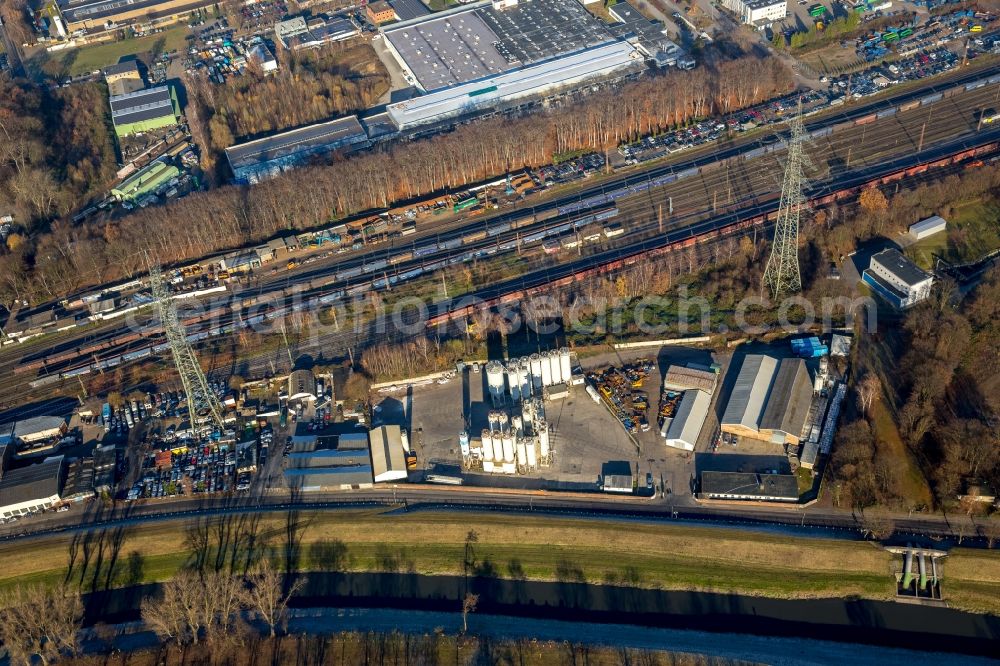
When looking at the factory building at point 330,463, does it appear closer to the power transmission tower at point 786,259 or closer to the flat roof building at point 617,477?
the flat roof building at point 617,477

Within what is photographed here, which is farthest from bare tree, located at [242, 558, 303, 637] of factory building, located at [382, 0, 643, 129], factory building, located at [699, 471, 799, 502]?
factory building, located at [382, 0, 643, 129]

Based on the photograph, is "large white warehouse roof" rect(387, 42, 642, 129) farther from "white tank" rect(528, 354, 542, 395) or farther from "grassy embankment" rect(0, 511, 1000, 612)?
"grassy embankment" rect(0, 511, 1000, 612)

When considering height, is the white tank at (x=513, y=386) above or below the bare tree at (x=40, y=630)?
above

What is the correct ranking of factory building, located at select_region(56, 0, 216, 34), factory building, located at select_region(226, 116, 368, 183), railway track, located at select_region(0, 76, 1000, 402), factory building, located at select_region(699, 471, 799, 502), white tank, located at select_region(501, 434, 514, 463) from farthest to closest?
factory building, located at select_region(56, 0, 216, 34)
factory building, located at select_region(226, 116, 368, 183)
railway track, located at select_region(0, 76, 1000, 402)
white tank, located at select_region(501, 434, 514, 463)
factory building, located at select_region(699, 471, 799, 502)

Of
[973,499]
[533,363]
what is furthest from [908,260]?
[533,363]

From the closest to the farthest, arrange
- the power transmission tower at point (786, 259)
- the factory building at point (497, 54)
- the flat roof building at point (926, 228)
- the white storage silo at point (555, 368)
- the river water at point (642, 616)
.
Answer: the river water at point (642, 616) → the white storage silo at point (555, 368) → the power transmission tower at point (786, 259) → the flat roof building at point (926, 228) → the factory building at point (497, 54)

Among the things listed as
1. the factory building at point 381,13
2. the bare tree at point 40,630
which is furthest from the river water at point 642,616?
the factory building at point 381,13

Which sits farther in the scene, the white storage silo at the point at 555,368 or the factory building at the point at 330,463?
the white storage silo at the point at 555,368
